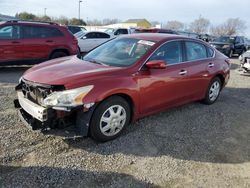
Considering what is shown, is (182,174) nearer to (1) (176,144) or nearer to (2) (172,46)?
(1) (176,144)

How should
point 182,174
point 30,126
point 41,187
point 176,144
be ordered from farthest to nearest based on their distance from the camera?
1. point 176,144
2. point 30,126
3. point 182,174
4. point 41,187

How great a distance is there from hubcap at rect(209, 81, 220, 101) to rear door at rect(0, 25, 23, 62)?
6303mm

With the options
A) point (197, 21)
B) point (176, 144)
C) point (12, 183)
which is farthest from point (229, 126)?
point (197, 21)

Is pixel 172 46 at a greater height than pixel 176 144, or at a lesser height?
greater

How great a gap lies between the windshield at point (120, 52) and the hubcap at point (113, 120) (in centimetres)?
77

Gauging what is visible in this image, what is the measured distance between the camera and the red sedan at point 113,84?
3.95 metres

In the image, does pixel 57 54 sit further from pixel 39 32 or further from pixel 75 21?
pixel 75 21

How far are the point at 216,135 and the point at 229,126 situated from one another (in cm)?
64

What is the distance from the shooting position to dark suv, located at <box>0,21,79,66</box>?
940 centimetres

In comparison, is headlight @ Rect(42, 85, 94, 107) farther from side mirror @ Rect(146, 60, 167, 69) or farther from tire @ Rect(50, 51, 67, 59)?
tire @ Rect(50, 51, 67, 59)

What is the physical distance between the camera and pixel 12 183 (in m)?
3.29

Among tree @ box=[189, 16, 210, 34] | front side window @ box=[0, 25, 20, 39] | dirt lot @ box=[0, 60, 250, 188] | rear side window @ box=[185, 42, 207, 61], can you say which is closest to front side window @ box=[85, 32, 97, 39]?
front side window @ box=[0, 25, 20, 39]

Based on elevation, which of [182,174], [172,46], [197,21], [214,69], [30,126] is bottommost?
[182,174]

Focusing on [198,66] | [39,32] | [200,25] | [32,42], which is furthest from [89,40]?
[200,25]
